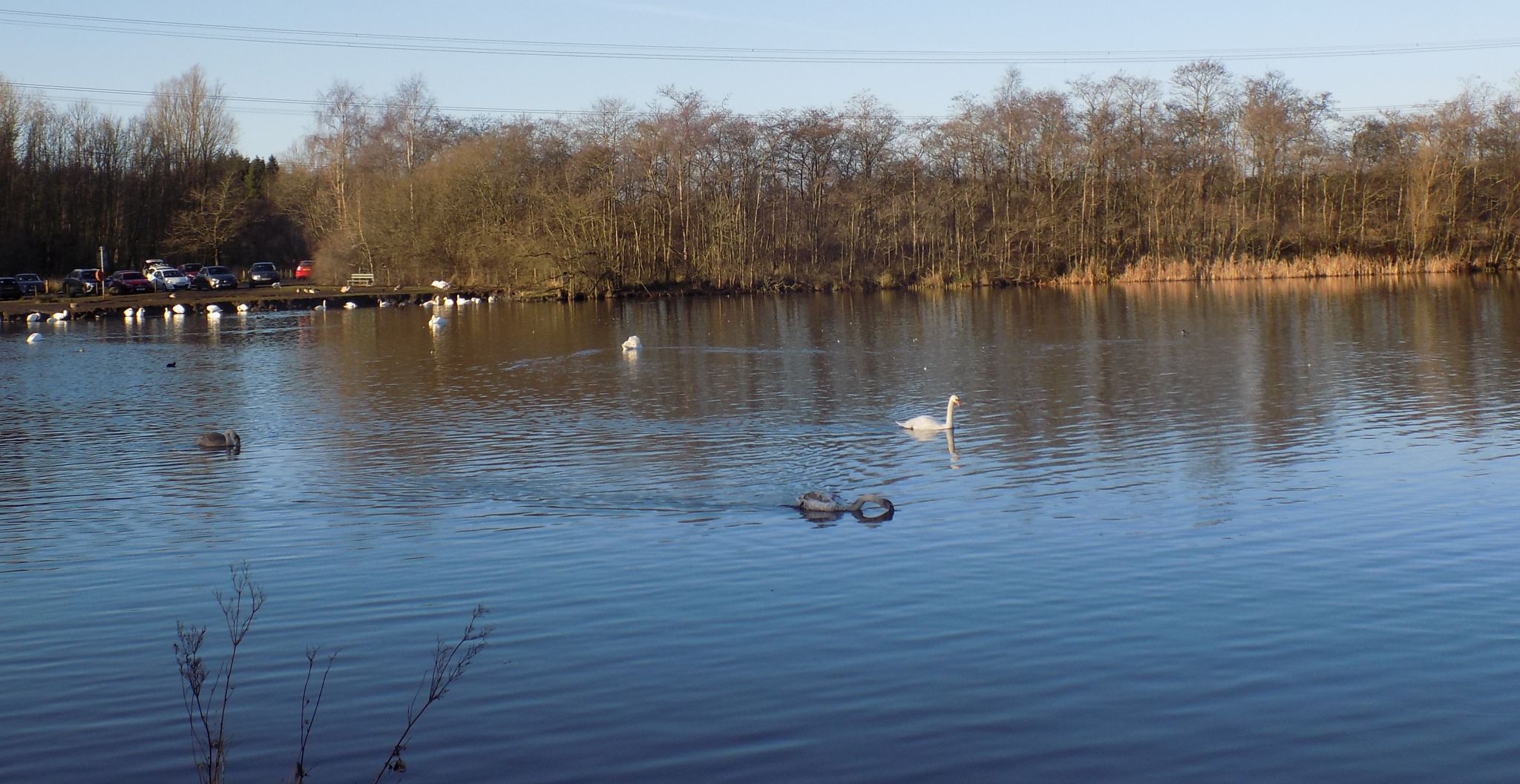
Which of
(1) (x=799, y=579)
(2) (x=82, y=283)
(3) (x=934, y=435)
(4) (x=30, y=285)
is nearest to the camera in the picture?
(1) (x=799, y=579)

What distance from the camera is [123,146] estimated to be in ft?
270

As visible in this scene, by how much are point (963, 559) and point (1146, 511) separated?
287cm

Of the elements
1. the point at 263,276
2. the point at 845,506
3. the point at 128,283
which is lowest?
the point at 845,506

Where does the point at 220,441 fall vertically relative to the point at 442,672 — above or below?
above

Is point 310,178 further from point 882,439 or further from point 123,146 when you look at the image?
point 882,439

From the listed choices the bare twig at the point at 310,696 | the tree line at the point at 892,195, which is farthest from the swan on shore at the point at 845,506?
the tree line at the point at 892,195

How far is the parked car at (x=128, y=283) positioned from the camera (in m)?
66.5

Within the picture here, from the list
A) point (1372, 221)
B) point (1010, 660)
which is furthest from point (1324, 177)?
point (1010, 660)

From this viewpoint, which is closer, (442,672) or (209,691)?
(442,672)

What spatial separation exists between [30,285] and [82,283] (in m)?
2.34

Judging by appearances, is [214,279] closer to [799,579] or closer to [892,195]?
[892,195]

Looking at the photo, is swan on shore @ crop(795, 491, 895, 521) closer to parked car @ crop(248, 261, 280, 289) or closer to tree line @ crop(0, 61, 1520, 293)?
tree line @ crop(0, 61, 1520, 293)

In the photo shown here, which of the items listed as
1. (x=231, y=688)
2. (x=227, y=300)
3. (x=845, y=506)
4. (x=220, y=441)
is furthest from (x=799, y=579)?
(x=227, y=300)

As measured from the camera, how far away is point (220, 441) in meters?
18.9
